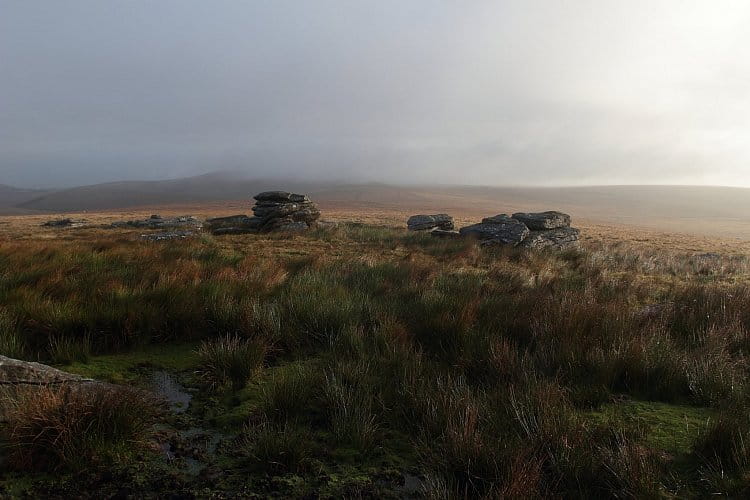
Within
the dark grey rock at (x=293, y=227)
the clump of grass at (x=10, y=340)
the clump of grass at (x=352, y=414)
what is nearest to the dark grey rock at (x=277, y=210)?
the dark grey rock at (x=293, y=227)

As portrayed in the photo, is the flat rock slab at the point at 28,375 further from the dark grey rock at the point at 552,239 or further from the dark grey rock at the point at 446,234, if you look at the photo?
the dark grey rock at the point at 446,234

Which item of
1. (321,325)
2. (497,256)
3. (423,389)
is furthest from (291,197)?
(423,389)

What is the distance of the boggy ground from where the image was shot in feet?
7.50

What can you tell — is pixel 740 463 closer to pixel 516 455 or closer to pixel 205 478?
pixel 516 455

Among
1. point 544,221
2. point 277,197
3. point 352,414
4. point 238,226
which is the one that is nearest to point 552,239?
point 544,221

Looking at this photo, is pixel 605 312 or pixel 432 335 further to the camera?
pixel 605 312

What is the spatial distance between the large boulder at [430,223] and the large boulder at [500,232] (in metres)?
5.53

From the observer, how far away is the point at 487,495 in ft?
6.57

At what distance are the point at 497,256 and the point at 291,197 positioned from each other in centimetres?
1448

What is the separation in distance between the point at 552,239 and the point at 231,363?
1682 cm

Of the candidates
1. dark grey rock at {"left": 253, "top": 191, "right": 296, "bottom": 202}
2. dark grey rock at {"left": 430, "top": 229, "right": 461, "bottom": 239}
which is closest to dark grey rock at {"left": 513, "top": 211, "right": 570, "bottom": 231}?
dark grey rock at {"left": 430, "top": 229, "right": 461, "bottom": 239}

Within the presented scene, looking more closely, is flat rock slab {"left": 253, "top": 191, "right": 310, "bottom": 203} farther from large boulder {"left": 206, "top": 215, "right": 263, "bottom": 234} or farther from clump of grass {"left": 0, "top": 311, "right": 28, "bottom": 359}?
clump of grass {"left": 0, "top": 311, "right": 28, "bottom": 359}

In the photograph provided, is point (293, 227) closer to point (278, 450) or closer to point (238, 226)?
point (238, 226)

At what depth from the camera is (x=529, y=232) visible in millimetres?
17594
